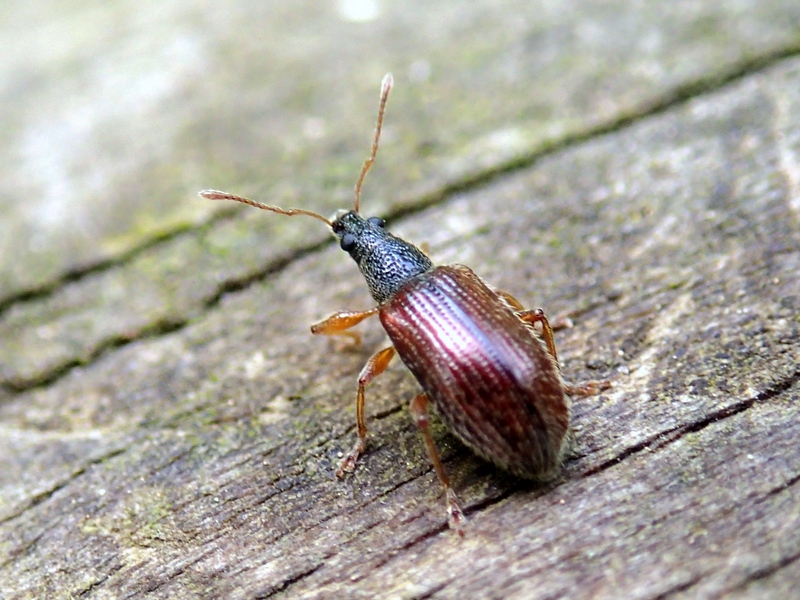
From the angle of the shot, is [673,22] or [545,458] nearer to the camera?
[545,458]

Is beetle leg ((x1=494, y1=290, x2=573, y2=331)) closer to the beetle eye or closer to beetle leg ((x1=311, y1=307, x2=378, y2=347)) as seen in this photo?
beetle leg ((x1=311, y1=307, x2=378, y2=347))

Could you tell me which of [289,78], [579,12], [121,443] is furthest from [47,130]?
[579,12]

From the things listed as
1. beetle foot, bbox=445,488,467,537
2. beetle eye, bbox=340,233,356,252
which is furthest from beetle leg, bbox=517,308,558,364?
beetle eye, bbox=340,233,356,252

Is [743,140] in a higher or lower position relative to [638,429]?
higher

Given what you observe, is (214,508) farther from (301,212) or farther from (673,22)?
(673,22)

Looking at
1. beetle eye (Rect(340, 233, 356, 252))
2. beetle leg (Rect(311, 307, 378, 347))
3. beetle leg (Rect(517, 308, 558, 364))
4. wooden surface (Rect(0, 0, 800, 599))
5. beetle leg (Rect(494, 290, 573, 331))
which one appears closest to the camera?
wooden surface (Rect(0, 0, 800, 599))

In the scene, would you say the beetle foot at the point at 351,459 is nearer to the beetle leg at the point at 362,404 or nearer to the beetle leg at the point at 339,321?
the beetle leg at the point at 362,404

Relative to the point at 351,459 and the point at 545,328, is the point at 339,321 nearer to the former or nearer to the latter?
the point at 351,459

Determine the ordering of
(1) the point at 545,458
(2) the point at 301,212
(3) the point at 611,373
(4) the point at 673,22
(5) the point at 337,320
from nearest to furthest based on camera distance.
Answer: (1) the point at 545,458 → (3) the point at 611,373 → (5) the point at 337,320 → (2) the point at 301,212 → (4) the point at 673,22
